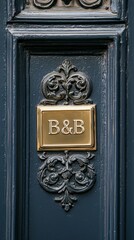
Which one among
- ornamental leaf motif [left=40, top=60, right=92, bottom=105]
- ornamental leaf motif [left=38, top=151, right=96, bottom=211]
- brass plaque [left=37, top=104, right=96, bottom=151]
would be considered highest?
ornamental leaf motif [left=40, top=60, right=92, bottom=105]

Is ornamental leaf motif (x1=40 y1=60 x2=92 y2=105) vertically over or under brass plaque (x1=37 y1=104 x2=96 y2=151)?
over

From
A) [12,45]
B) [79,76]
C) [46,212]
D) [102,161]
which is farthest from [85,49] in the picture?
[46,212]

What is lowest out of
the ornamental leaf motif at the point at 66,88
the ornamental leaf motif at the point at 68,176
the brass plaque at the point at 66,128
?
the ornamental leaf motif at the point at 68,176

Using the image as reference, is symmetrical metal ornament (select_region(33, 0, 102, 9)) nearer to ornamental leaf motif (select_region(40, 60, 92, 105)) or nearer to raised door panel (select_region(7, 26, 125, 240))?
raised door panel (select_region(7, 26, 125, 240))

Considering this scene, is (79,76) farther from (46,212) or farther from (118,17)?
(46,212)

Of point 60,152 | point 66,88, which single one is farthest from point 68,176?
point 66,88

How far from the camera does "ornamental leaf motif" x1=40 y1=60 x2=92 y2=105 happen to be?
1858 mm

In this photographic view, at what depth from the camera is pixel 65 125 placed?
6.07ft

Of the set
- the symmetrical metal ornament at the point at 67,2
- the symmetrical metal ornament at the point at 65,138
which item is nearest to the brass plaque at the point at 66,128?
the symmetrical metal ornament at the point at 65,138

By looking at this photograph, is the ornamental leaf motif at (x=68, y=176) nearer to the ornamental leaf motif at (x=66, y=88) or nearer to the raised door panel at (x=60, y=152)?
the raised door panel at (x=60, y=152)

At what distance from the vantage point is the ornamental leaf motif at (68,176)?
72.6 inches

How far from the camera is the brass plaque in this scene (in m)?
1.85

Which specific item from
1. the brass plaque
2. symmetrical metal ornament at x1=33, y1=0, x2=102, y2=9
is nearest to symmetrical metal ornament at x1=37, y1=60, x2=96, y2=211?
the brass plaque

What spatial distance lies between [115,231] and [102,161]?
198 mm
